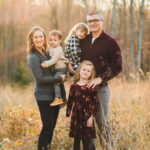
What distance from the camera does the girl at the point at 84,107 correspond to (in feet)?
9.80

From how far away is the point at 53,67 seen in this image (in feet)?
10.9

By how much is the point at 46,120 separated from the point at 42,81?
0.52 metres

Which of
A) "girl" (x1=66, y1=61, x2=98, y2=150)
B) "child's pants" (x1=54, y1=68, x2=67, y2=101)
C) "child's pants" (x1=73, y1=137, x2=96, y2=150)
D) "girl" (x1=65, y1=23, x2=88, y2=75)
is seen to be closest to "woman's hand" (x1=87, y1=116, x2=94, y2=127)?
"girl" (x1=66, y1=61, x2=98, y2=150)

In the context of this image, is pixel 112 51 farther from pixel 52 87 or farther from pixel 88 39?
pixel 52 87

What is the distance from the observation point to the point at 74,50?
10.7 feet

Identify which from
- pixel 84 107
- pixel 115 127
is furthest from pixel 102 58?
pixel 115 127

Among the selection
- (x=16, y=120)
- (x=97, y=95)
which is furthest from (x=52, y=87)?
(x=16, y=120)

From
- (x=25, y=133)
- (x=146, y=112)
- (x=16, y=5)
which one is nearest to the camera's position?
(x=146, y=112)

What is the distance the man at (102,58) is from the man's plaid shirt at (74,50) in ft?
0.26

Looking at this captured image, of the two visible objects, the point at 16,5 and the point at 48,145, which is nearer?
the point at 48,145

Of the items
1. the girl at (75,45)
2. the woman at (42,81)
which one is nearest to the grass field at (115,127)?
the woman at (42,81)

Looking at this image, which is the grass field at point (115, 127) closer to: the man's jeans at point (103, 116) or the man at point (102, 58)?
the man's jeans at point (103, 116)

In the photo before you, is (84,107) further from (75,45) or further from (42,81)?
(75,45)

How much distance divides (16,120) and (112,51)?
8.52 feet
